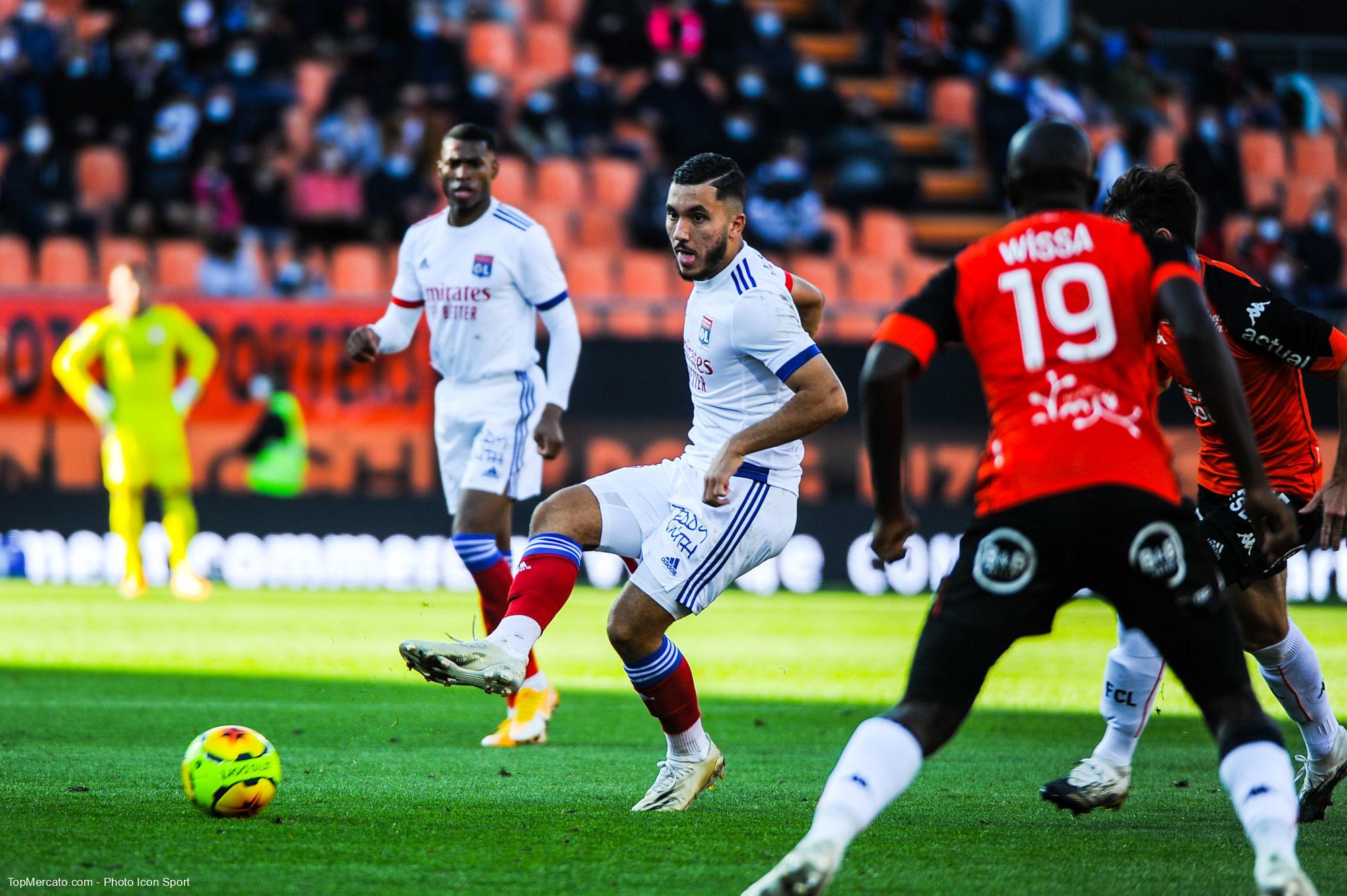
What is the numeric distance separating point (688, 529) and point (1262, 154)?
1928cm

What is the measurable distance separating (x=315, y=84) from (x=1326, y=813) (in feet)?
54.4

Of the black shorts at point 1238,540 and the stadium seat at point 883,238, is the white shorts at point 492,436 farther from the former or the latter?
the stadium seat at point 883,238

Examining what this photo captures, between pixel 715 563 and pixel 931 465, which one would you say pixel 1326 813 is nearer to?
pixel 715 563

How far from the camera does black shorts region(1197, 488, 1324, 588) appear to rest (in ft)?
18.7

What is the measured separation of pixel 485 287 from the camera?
7.88 metres

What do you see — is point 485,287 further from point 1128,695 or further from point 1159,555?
point 1159,555

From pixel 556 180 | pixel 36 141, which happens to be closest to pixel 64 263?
pixel 36 141

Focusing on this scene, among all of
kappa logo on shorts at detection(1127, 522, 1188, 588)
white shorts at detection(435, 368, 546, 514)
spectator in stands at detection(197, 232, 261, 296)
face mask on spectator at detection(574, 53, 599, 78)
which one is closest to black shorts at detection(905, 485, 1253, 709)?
kappa logo on shorts at detection(1127, 522, 1188, 588)

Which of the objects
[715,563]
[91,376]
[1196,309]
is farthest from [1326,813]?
[91,376]

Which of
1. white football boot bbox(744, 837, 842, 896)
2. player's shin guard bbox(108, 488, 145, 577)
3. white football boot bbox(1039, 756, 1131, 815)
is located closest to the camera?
white football boot bbox(744, 837, 842, 896)

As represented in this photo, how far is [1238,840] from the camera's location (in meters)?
5.25

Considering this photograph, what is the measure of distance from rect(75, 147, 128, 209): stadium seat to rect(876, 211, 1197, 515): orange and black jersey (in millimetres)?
16098

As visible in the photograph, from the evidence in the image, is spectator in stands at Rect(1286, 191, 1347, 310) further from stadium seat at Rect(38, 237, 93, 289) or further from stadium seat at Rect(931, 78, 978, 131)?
stadium seat at Rect(38, 237, 93, 289)

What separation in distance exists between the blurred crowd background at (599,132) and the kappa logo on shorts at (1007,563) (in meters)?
11.9
